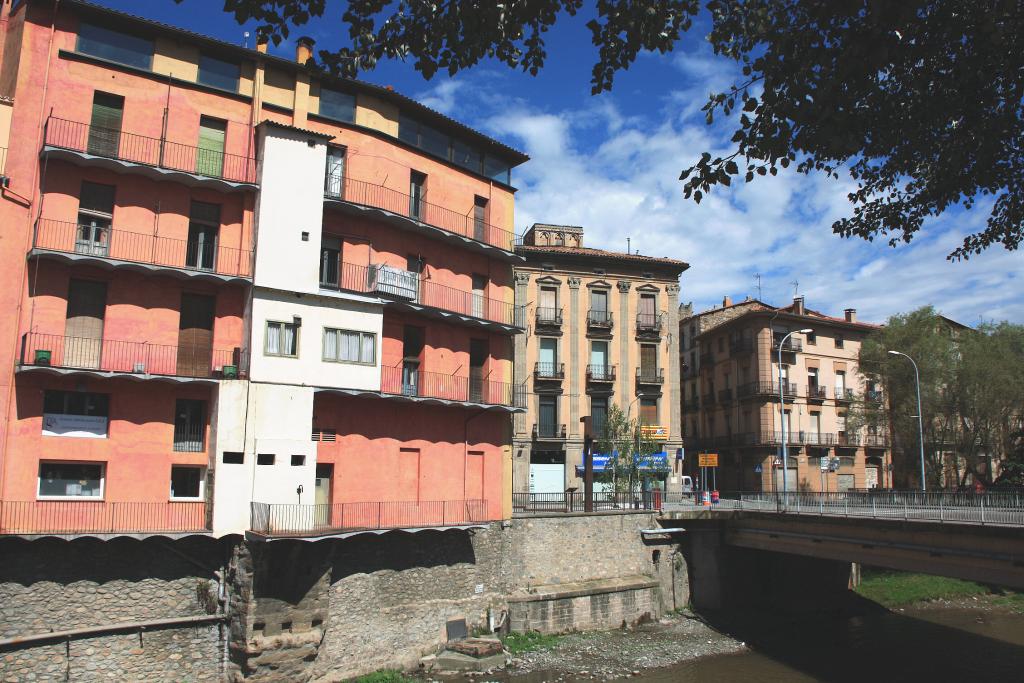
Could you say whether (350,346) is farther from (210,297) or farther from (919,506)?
(919,506)

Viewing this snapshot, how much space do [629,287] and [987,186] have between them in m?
36.1

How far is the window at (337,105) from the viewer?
25.9 meters

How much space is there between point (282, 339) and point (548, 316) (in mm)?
26168

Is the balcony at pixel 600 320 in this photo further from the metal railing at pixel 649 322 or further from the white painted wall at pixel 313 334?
the white painted wall at pixel 313 334

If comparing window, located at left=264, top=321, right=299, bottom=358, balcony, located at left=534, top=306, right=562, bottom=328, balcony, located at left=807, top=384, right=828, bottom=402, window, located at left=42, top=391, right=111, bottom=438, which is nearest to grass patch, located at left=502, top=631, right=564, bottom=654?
window, located at left=264, top=321, right=299, bottom=358

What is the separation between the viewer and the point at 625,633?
1188 inches

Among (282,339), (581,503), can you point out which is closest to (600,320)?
(581,503)

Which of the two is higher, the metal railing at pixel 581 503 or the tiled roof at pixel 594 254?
the tiled roof at pixel 594 254

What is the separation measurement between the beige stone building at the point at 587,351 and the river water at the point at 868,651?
15758 mm

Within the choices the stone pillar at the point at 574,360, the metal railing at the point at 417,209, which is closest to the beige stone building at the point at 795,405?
the stone pillar at the point at 574,360

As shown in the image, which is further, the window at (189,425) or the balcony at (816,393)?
the balcony at (816,393)

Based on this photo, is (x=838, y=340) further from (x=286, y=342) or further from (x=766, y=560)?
(x=286, y=342)

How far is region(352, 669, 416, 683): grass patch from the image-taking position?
2306cm

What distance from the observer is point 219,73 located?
2411cm
